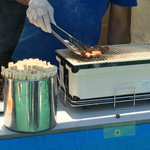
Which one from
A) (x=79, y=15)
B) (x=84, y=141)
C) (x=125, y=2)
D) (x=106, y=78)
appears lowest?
(x=84, y=141)

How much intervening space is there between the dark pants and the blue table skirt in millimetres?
2013

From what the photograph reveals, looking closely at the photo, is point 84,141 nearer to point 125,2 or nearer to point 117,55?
point 117,55

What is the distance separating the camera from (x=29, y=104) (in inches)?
51.8

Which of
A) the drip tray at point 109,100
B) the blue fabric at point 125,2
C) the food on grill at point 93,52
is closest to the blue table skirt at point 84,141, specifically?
the drip tray at point 109,100

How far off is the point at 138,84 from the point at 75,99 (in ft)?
1.18

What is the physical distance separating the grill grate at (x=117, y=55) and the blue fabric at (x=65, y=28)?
2.17ft

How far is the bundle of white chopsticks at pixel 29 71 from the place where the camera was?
51.7 inches

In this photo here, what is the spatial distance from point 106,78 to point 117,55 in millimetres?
183

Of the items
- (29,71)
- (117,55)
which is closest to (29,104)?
(29,71)

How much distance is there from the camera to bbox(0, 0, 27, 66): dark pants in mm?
3158

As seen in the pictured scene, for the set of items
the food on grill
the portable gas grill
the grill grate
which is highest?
the food on grill

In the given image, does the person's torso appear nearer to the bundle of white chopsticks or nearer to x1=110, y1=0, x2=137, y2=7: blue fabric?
x1=110, y1=0, x2=137, y2=7: blue fabric

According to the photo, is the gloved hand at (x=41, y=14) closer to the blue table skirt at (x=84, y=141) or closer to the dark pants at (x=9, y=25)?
the blue table skirt at (x=84, y=141)

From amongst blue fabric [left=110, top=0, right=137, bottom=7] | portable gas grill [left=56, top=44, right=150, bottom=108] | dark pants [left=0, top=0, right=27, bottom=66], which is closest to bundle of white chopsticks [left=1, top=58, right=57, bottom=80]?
portable gas grill [left=56, top=44, right=150, bottom=108]
